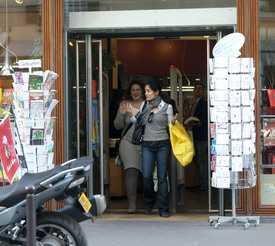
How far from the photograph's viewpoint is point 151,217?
903cm

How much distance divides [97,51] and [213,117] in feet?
7.30

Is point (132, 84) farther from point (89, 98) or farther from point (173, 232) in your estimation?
point (173, 232)

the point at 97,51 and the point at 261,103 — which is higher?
the point at 97,51

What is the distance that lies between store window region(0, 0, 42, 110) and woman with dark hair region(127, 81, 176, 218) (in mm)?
1671

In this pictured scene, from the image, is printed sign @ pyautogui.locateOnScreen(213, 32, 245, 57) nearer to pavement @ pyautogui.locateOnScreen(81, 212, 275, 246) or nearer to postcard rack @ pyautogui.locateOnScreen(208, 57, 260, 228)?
postcard rack @ pyautogui.locateOnScreen(208, 57, 260, 228)

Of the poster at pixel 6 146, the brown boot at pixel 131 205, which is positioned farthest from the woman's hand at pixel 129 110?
the poster at pixel 6 146

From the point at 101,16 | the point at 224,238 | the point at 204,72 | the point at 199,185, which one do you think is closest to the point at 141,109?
the point at 101,16

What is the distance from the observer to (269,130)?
8469mm

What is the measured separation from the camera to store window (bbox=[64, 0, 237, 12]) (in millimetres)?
8688

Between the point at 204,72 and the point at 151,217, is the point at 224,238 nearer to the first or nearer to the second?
the point at 151,217

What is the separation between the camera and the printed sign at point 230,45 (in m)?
7.66

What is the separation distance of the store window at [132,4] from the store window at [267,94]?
0.74 meters

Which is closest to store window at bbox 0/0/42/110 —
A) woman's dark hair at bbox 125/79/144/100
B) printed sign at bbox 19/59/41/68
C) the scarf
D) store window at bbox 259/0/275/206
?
printed sign at bbox 19/59/41/68

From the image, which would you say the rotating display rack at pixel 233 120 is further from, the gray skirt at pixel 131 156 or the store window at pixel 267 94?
the gray skirt at pixel 131 156
